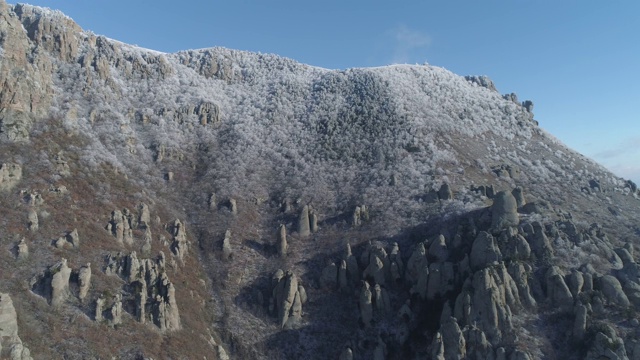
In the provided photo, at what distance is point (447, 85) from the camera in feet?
477

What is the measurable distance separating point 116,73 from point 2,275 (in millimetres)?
82717

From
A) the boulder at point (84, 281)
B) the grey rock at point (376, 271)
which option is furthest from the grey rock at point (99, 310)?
the grey rock at point (376, 271)

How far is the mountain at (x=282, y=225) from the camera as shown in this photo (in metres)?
52.1

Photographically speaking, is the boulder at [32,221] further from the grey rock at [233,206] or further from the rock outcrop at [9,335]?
the grey rock at [233,206]

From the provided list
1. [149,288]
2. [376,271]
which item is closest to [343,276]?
[376,271]

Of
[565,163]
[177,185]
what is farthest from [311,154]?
[565,163]

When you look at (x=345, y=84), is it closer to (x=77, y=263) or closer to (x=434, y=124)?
(x=434, y=124)

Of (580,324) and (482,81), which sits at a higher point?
(482,81)

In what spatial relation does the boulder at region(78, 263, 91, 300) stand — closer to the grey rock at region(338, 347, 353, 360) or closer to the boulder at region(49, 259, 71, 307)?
the boulder at region(49, 259, 71, 307)

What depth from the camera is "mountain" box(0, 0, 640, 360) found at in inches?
2052

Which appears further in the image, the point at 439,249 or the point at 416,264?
the point at 439,249

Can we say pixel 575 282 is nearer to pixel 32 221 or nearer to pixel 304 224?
pixel 304 224

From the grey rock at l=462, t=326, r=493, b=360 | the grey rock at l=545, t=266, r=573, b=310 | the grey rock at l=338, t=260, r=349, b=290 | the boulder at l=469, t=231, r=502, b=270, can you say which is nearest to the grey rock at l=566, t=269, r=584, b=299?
the grey rock at l=545, t=266, r=573, b=310

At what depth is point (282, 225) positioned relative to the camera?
262 feet
